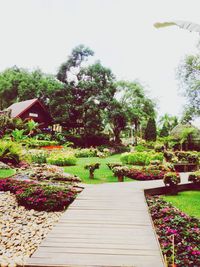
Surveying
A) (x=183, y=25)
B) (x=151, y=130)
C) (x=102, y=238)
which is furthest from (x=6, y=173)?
(x=151, y=130)

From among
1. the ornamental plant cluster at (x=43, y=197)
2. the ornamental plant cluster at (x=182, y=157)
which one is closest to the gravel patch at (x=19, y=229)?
the ornamental plant cluster at (x=43, y=197)

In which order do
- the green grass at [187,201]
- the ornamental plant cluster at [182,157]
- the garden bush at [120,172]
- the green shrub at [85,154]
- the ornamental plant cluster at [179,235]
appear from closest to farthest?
the ornamental plant cluster at [179,235] → the green grass at [187,201] → the garden bush at [120,172] → the ornamental plant cluster at [182,157] → the green shrub at [85,154]

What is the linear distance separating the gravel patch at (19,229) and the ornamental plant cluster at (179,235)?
2.15 meters

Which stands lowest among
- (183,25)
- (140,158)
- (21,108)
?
(140,158)

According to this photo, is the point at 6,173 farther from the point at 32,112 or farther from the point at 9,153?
the point at 32,112

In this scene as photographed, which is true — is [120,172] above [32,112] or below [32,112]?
below

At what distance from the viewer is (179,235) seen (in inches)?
207

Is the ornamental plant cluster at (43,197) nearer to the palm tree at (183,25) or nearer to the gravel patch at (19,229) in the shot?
the gravel patch at (19,229)

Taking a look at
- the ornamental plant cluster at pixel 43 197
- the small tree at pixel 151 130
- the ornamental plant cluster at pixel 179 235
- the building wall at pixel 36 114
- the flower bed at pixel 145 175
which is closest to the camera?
the ornamental plant cluster at pixel 179 235

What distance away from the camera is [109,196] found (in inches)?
329

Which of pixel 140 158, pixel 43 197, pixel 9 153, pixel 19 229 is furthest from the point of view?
pixel 140 158

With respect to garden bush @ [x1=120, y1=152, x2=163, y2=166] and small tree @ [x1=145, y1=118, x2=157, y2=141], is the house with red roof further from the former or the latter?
garden bush @ [x1=120, y1=152, x2=163, y2=166]

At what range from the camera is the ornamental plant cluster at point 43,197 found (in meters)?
7.45

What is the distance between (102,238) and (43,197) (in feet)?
10.4
